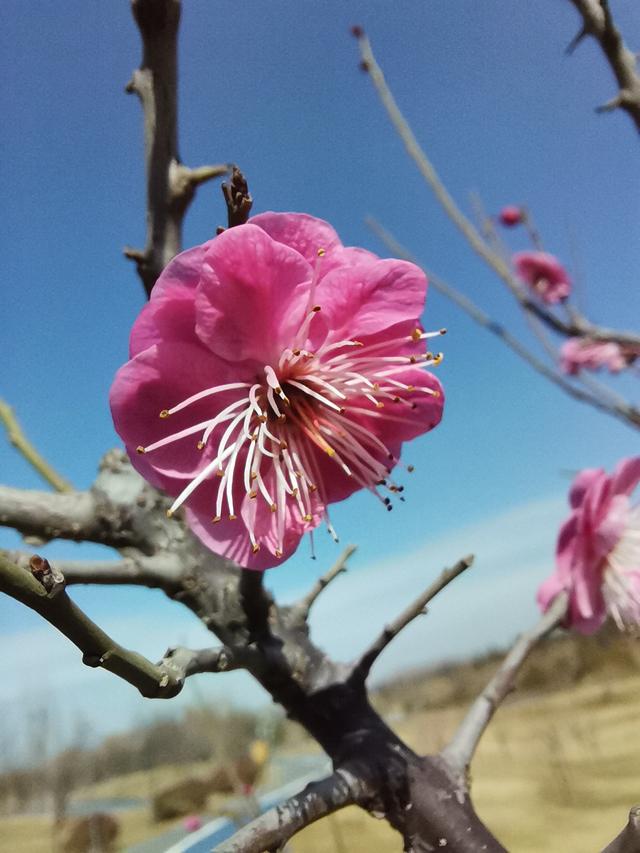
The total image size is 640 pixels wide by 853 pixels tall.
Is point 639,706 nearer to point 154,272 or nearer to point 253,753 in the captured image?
point 253,753

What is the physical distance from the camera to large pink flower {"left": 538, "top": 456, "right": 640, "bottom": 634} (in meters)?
0.54

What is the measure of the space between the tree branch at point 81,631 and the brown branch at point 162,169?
239mm

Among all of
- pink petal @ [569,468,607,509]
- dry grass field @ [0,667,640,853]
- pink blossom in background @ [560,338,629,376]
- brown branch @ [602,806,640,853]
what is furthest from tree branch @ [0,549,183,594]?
pink blossom in background @ [560,338,629,376]

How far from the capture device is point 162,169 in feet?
1.19

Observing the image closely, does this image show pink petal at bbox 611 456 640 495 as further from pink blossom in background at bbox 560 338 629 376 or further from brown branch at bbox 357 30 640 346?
pink blossom in background at bbox 560 338 629 376

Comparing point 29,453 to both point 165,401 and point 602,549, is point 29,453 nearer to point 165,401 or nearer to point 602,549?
point 165,401

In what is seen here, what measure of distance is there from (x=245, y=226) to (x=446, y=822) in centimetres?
31

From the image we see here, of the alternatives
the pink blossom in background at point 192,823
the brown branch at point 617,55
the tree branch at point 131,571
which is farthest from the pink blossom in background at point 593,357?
the pink blossom in background at point 192,823

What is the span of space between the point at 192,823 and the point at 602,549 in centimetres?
162

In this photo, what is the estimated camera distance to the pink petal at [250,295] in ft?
0.94

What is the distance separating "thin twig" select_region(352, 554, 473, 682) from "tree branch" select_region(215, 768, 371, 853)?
0.06m

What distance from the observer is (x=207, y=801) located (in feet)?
Answer: 6.54

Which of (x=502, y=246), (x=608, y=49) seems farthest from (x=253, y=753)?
(x=608, y=49)

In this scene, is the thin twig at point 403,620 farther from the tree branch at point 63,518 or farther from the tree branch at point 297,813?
the tree branch at point 63,518
